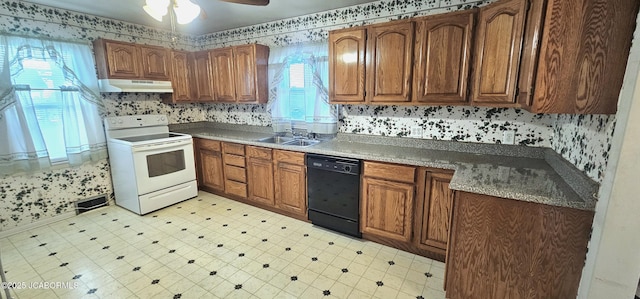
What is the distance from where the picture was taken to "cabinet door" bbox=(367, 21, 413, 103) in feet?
8.20

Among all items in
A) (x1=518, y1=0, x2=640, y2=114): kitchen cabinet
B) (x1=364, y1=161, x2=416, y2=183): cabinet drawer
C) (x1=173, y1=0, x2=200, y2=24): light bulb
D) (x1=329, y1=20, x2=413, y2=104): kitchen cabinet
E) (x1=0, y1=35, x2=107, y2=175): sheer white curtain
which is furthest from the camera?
(x1=0, y1=35, x2=107, y2=175): sheer white curtain

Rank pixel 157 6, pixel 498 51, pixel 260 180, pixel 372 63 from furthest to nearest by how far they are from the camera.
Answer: pixel 260 180 < pixel 372 63 < pixel 498 51 < pixel 157 6

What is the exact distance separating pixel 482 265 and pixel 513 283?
18cm

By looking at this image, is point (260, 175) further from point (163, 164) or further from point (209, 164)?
point (163, 164)

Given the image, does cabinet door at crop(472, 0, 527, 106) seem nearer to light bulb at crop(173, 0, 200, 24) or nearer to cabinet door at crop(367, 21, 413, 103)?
cabinet door at crop(367, 21, 413, 103)

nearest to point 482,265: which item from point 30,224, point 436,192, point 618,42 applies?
point 436,192

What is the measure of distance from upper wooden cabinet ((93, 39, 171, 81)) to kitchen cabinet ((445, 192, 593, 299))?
401 cm

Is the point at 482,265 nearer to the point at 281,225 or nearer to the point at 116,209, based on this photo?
the point at 281,225

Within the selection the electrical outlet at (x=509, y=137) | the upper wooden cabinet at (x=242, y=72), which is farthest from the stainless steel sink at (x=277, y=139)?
the electrical outlet at (x=509, y=137)

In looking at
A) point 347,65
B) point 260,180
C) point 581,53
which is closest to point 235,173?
point 260,180

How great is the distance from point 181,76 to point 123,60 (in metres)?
0.78

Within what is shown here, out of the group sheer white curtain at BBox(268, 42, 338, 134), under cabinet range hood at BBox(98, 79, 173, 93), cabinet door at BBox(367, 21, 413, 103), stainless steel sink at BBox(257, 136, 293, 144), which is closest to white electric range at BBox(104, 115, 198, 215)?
under cabinet range hood at BBox(98, 79, 173, 93)

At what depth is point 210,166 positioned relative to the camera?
4027 mm

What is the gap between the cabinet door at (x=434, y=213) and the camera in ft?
7.48
